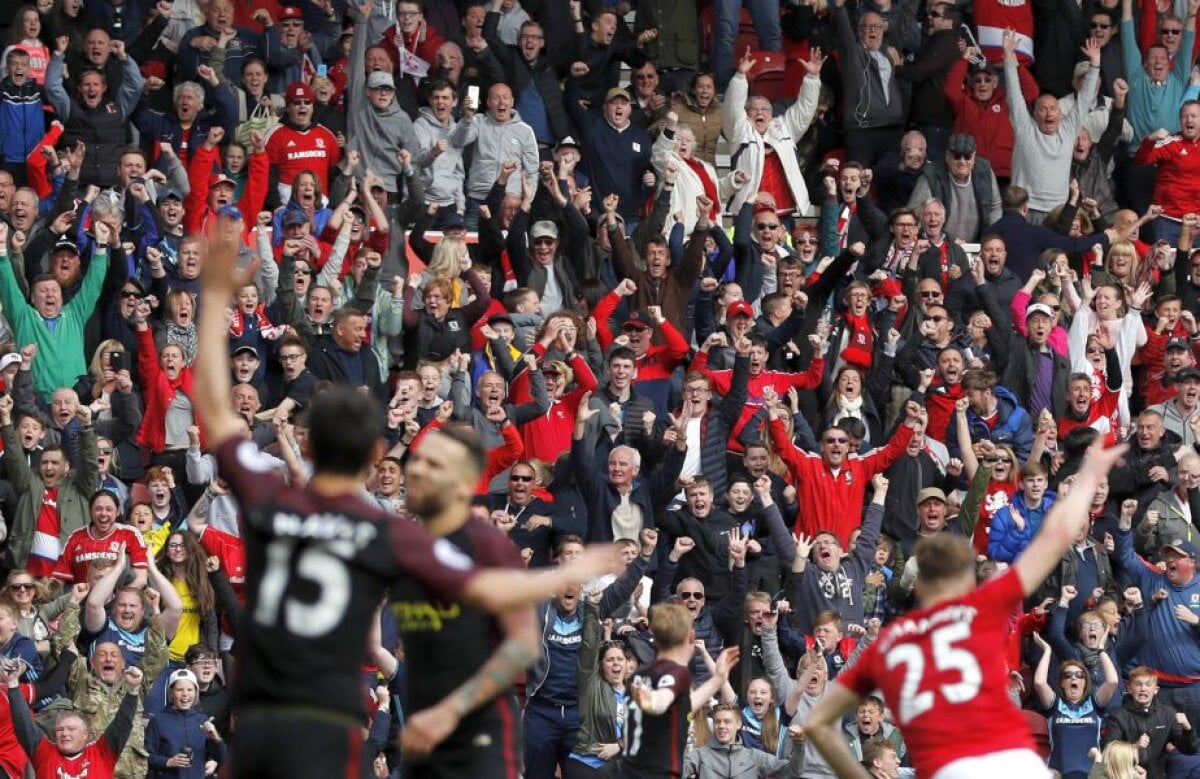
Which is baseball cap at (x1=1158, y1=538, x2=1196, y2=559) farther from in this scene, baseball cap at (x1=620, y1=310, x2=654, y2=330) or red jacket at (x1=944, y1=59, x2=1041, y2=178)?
red jacket at (x1=944, y1=59, x2=1041, y2=178)

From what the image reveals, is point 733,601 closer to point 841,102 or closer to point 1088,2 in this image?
point 841,102

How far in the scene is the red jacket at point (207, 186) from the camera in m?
18.9

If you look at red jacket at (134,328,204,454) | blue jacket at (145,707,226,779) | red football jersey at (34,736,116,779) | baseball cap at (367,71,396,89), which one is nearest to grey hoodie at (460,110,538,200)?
baseball cap at (367,71,396,89)

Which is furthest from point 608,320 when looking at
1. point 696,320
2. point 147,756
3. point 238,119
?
point 147,756

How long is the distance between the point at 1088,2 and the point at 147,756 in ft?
43.8

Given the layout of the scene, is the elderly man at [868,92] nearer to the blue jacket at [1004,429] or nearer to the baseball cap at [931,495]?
the blue jacket at [1004,429]

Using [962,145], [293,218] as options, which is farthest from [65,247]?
[962,145]

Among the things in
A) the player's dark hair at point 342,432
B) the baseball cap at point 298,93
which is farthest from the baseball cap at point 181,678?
the player's dark hair at point 342,432

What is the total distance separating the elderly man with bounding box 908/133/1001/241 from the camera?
21.1m

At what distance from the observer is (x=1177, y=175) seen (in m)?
22.0

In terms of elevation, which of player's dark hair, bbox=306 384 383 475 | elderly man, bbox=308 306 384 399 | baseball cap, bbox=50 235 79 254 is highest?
player's dark hair, bbox=306 384 383 475

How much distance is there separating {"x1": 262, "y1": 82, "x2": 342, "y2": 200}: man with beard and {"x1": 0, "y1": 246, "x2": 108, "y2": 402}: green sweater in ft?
7.71

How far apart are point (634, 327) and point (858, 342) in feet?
6.45

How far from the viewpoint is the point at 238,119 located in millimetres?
19891
